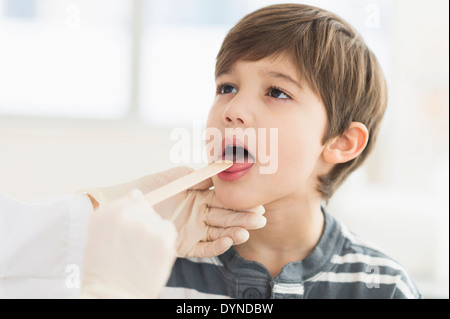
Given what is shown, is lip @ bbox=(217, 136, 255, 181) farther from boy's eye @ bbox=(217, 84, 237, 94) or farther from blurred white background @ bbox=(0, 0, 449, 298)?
blurred white background @ bbox=(0, 0, 449, 298)

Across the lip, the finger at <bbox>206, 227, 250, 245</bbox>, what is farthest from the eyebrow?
the finger at <bbox>206, 227, 250, 245</bbox>

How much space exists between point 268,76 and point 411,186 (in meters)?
1.61

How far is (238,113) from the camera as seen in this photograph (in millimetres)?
729

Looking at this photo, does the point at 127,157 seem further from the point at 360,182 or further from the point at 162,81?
the point at 360,182

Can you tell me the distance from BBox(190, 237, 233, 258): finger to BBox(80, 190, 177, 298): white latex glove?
0.27 meters

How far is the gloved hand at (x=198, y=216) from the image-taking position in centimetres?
75

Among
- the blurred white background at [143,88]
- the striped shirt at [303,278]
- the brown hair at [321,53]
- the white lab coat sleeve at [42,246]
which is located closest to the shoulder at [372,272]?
the striped shirt at [303,278]

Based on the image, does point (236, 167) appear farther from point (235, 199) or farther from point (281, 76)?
point (281, 76)

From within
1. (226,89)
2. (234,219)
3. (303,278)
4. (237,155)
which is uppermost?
(226,89)

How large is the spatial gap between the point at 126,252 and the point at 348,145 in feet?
1.67

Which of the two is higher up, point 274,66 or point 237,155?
point 274,66

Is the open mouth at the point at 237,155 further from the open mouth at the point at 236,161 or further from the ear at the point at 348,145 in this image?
the ear at the point at 348,145

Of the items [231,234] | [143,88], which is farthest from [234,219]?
[143,88]

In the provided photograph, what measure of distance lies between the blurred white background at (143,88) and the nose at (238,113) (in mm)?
1180
